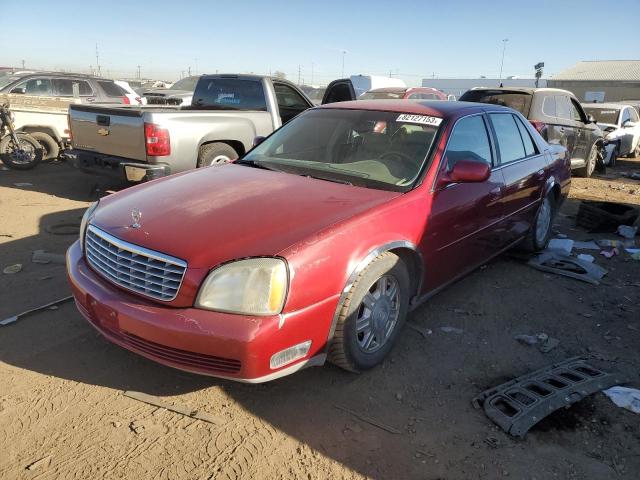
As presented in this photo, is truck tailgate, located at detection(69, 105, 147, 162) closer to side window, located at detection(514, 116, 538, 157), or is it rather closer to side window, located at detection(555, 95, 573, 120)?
side window, located at detection(514, 116, 538, 157)

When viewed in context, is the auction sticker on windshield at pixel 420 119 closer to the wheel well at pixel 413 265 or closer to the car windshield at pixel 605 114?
the wheel well at pixel 413 265

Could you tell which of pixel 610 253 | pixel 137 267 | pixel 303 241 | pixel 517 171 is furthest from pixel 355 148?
pixel 610 253

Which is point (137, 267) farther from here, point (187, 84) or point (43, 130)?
point (187, 84)

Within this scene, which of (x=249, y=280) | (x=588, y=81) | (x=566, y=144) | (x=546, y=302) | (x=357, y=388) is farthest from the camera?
(x=588, y=81)

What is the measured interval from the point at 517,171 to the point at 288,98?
17.1ft

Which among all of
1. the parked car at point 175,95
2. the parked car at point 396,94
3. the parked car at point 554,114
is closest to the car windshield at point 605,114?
the parked car at point 554,114

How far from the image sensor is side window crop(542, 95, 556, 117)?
8.81 meters

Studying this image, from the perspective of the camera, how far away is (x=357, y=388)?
9.40 feet

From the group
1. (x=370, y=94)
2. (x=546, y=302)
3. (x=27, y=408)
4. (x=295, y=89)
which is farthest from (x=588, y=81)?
(x=27, y=408)

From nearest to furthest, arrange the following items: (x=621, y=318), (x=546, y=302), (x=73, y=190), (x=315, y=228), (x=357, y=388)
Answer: (x=315, y=228), (x=357, y=388), (x=621, y=318), (x=546, y=302), (x=73, y=190)

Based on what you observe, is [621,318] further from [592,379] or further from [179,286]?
[179,286]

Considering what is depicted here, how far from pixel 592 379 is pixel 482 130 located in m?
2.12

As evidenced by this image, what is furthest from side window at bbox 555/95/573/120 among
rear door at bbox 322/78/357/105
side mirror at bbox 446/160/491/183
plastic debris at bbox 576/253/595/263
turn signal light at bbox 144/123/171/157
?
turn signal light at bbox 144/123/171/157

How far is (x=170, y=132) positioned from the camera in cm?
603
